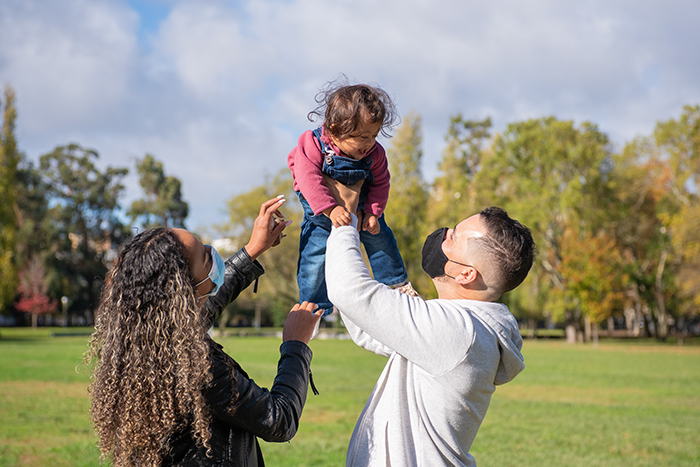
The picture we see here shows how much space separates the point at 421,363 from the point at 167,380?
82 centimetres

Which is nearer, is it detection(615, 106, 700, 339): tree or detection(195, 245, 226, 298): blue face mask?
detection(195, 245, 226, 298): blue face mask

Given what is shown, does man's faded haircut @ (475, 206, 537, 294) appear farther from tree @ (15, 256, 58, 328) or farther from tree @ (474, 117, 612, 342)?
tree @ (15, 256, 58, 328)

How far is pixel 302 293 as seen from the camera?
2.63 m

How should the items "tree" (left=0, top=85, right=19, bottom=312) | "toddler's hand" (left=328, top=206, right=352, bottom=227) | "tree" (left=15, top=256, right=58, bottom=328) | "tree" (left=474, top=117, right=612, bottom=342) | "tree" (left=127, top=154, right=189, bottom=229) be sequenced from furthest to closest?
"tree" (left=127, top=154, right=189, bottom=229), "tree" (left=15, top=256, right=58, bottom=328), "tree" (left=474, top=117, right=612, bottom=342), "tree" (left=0, top=85, right=19, bottom=312), "toddler's hand" (left=328, top=206, right=352, bottom=227)

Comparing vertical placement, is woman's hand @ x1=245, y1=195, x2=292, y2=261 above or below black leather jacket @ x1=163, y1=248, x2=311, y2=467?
above

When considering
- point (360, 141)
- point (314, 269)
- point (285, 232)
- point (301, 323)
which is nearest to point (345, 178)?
point (360, 141)

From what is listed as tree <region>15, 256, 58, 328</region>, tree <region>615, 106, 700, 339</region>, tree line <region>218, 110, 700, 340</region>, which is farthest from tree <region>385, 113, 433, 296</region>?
tree <region>15, 256, 58, 328</region>

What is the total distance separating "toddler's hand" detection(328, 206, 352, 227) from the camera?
2.22 m

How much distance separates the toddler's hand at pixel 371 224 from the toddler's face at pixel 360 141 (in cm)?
29

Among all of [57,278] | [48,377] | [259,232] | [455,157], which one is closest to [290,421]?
[259,232]

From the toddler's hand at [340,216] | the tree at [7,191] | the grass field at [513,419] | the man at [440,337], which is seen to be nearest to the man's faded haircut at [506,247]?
the man at [440,337]

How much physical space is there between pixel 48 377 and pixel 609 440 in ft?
45.7

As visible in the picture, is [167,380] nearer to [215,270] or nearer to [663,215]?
[215,270]

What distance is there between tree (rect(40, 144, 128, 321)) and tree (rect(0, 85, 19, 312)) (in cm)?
2247
